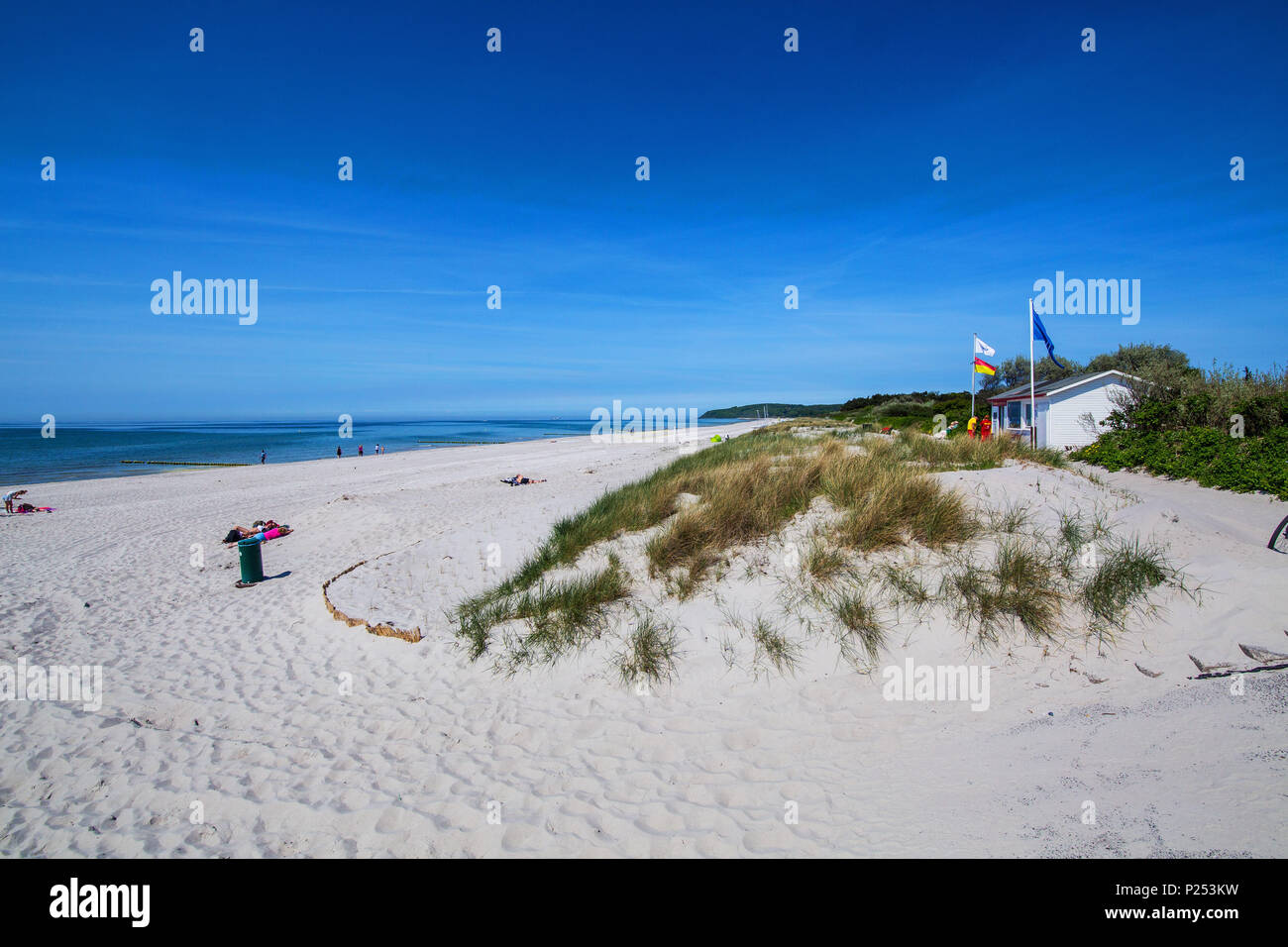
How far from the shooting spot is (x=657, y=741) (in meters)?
4.73

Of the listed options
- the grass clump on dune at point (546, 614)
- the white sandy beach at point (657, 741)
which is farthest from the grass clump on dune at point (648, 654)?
the grass clump on dune at point (546, 614)

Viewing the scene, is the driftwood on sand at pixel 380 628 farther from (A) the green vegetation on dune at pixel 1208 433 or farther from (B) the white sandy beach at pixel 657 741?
(A) the green vegetation on dune at pixel 1208 433

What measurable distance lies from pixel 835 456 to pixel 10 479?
1600 inches

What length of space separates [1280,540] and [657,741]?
8268mm

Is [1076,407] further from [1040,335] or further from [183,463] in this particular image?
[183,463]

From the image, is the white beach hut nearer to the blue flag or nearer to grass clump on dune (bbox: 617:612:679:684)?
the blue flag

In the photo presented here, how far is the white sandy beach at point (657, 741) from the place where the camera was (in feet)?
11.7

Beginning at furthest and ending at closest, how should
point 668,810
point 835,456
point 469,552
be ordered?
point 835,456, point 469,552, point 668,810

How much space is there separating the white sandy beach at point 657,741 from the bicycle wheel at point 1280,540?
18cm

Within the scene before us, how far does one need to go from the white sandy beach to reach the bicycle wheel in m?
0.18

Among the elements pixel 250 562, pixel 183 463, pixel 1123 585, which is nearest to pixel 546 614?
pixel 1123 585

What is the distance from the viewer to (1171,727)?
4.07 m
